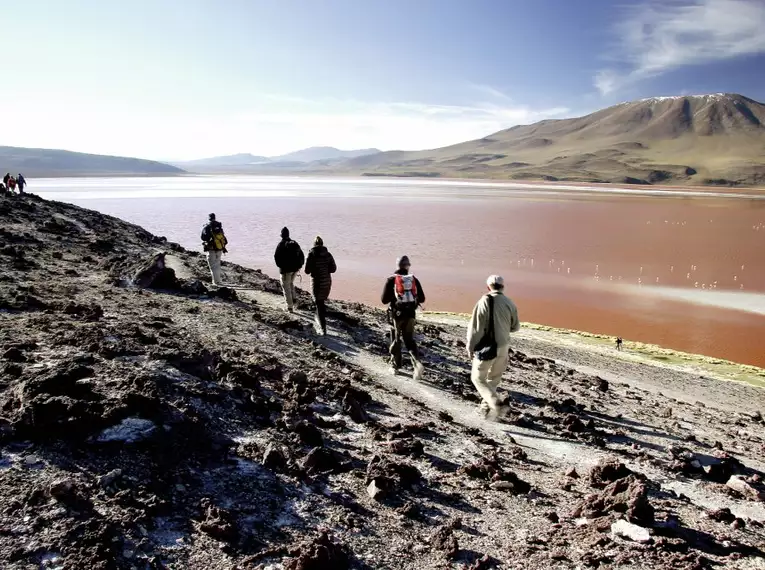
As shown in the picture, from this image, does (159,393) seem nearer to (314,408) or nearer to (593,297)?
(314,408)

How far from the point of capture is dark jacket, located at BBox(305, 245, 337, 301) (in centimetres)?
1062

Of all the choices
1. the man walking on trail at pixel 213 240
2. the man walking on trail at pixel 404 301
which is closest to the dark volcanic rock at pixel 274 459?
the man walking on trail at pixel 404 301

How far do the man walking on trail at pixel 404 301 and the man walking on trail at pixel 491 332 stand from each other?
5.02 feet

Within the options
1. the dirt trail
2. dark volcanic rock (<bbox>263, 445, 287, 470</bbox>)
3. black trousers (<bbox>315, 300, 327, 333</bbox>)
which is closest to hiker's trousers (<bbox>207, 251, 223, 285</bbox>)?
black trousers (<bbox>315, 300, 327, 333</bbox>)

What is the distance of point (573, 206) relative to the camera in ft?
249

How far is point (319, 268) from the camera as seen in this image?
10664 mm

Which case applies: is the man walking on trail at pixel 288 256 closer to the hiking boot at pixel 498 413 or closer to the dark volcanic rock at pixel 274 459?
the hiking boot at pixel 498 413

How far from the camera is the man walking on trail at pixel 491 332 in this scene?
689 cm

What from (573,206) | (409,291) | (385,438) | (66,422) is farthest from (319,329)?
(573,206)

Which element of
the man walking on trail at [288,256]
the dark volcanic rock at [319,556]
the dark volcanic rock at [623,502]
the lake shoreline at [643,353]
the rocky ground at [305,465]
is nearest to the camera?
the dark volcanic rock at [319,556]

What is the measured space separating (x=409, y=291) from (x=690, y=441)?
496cm

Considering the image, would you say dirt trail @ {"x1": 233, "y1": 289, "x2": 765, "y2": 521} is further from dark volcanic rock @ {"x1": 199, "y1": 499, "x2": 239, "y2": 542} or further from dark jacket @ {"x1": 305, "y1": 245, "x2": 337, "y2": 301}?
dark volcanic rock @ {"x1": 199, "y1": 499, "x2": 239, "y2": 542}

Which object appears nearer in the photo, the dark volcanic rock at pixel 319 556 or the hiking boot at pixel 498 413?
the dark volcanic rock at pixel 319 556

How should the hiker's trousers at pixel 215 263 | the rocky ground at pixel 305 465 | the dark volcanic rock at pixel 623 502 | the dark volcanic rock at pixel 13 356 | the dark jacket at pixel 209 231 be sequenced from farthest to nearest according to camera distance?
the hiker's trousers at pixel 215 263 < the dark jacket at pixel 209 231 < the dark volcanic rock at pixel 13 356 < the dark volcanic rock at pixel 623 502 < the rocky ground at pixel 305 465
